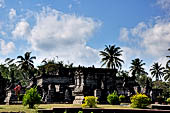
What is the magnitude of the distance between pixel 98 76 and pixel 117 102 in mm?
12331

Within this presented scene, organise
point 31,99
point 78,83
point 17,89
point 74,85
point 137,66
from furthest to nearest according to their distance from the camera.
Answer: point 137,66
point 74,85
point 17,89
point 78,83
point 31,99

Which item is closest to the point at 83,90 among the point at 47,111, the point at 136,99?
the point at 136,99

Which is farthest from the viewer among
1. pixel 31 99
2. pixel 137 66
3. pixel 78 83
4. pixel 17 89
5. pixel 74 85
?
pixel 137 66

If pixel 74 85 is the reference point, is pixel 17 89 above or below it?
below

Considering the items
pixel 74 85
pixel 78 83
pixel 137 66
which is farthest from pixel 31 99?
pixel 137 66

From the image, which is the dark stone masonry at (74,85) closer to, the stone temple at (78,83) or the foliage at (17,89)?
the stone temple at (78,83)

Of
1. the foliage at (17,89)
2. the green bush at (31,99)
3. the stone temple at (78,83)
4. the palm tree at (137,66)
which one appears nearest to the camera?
the green bush at (31,99)

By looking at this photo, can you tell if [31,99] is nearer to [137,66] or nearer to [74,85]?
[74,85]

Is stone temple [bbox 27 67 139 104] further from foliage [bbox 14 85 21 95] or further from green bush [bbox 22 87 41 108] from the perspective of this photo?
green bush [bbox 22 87 41 108]

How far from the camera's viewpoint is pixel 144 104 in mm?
18797

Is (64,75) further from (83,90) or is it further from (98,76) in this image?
(83,90)

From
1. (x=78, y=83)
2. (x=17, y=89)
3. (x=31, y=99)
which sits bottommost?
(x=31, y=99)

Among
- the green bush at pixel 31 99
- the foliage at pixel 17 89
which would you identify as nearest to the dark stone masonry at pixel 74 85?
the foliage at pixel 17 89

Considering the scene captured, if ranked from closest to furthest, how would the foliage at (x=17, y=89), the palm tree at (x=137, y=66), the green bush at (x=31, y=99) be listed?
the green bush at (x=31, y=99) < the foliage at (x=17, y=89) < the palm tree at (x=137, y=66)
